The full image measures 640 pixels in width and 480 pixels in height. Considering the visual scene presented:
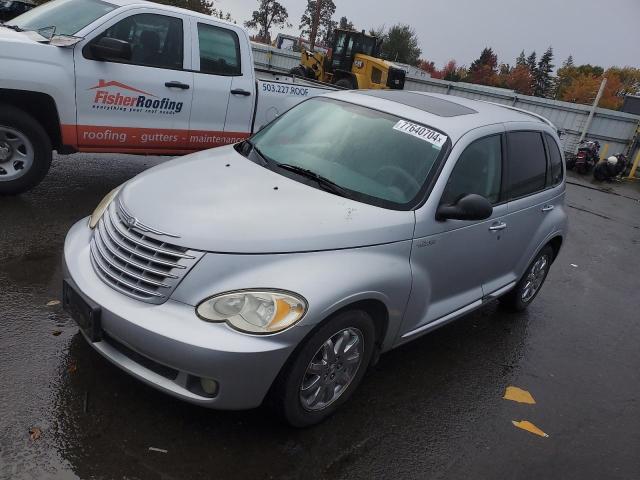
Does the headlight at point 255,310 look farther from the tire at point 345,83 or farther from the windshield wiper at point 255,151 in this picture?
the tire at point 345,83

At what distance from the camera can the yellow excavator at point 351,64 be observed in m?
21.2

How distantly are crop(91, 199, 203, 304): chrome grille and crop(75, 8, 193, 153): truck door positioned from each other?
3.01 metres

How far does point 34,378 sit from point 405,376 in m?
2.33

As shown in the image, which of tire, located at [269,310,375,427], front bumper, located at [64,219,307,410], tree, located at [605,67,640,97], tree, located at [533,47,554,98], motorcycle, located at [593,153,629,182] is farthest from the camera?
tree, located at [533,47,554,98]

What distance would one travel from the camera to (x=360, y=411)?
3277 mm

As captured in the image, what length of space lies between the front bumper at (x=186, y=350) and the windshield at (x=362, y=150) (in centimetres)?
122

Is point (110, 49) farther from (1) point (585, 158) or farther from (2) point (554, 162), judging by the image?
(1) point (585, 158)

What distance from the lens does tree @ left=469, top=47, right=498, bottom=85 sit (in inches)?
3421

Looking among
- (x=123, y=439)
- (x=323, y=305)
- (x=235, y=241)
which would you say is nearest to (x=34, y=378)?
(x=123, y=439)

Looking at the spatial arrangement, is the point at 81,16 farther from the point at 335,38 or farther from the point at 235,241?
the point at 335,38

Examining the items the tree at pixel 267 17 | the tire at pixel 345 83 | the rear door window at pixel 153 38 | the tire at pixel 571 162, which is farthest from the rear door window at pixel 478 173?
the tree at pixel 267 17

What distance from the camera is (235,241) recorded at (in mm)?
2701

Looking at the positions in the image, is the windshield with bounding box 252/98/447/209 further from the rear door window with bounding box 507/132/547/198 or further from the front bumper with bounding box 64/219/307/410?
A: the front bumper with bounding box 64/219/307/410

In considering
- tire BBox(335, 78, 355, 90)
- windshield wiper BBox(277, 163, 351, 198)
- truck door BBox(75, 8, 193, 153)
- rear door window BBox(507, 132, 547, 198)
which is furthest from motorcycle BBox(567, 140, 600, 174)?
windshield wiper BBox(277, 163, 351, 198)
